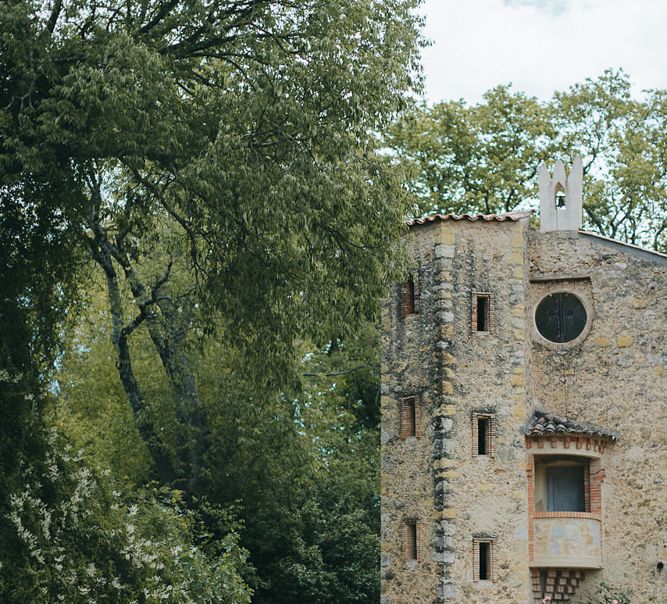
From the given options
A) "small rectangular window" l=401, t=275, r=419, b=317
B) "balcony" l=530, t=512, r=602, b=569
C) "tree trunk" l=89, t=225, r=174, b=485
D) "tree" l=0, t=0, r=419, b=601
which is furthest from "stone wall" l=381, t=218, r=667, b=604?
"tree trunk" l=89, t=225, r=174, b=485

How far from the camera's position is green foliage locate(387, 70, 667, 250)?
3806 cm

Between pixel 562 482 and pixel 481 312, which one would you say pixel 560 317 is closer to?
pixel 481 312

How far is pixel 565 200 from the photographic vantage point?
27.3m

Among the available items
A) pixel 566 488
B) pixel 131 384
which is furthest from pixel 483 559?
pixel 131 384

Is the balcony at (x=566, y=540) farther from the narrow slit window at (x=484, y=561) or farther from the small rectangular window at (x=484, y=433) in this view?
the small rectangular window at (x=484, y=433)

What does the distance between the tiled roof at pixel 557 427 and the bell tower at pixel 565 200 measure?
400 cm

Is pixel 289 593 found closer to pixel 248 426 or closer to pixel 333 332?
pixel 248 426

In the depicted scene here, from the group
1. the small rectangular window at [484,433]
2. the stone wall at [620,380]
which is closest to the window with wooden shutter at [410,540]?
the small rectangular window at [484,433]

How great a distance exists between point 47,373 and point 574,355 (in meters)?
11.5

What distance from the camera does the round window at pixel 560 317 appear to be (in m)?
26.4

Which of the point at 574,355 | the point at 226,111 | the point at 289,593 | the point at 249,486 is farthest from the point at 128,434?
the point at 226,111

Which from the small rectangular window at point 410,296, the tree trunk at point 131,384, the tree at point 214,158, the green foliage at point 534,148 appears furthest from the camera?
the green foliage at point 534,148

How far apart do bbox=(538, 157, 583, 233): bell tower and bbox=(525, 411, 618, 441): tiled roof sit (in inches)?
157

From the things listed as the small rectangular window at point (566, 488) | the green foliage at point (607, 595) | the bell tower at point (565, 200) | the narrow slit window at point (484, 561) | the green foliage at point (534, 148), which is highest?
the green foliage at point (534, 148)
